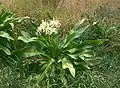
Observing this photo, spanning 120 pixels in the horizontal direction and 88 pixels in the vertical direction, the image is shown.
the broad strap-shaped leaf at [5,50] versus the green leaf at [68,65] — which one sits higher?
the broad strap-shaped leaf at [5,50]

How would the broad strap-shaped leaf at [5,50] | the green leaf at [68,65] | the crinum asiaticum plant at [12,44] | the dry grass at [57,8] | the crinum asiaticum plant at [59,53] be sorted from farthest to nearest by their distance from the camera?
the dry grass at [57,8] < the broad strap-shaped leaf at [5,50] < the crinum asiaticum plant at [12,44] < the crinum asiaticum plant at [59,53] < the green leaf at [68,65]

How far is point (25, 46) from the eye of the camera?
6684 mm

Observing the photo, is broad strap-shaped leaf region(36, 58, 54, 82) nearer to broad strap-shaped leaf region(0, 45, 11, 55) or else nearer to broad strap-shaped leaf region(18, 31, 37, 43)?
broad strap-shaped leaf region(18, 31, 37, 43)

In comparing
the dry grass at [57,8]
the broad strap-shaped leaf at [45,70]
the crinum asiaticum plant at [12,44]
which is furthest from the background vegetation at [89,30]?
the crinum asiaticum plant at [12,44]

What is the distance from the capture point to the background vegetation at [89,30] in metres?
6.18

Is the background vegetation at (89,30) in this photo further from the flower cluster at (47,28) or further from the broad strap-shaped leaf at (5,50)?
the flower cluster at (47,28)

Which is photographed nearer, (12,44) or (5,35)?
(5,35)

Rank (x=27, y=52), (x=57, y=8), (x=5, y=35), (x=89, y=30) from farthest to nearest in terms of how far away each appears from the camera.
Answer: (x=57, y=8) < (x=89, y=30) < (x=5, y=35) < (x=27, y=52)

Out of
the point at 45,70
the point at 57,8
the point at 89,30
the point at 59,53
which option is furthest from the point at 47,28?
the point at 57,8

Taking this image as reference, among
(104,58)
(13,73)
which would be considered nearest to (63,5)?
(104,58)

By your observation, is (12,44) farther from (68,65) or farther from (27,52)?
(68,65)

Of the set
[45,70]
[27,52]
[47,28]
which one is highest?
[47,28]

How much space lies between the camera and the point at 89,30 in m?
7.64

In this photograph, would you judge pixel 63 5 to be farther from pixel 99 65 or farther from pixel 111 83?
pixel 111 83
